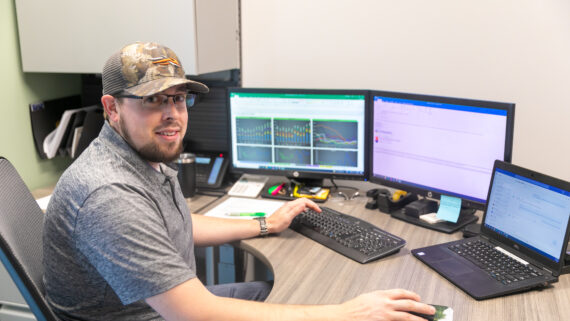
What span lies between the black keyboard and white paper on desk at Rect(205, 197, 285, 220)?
17 cm

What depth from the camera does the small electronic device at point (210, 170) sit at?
218 cm

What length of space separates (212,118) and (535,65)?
135 cm

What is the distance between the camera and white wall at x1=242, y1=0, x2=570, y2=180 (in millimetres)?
1948

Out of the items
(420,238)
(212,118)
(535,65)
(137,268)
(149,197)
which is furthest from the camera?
(212,118)

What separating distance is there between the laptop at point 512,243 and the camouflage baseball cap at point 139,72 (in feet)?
2.90

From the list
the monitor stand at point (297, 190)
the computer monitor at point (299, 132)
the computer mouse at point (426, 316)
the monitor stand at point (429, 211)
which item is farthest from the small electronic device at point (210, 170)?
the computer mouse at point (426, 316)

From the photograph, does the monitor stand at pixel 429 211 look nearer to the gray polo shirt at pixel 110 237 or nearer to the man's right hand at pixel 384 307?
the man's right hand at pixel 384 307

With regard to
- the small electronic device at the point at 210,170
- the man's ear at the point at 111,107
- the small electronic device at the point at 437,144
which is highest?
the man's ear at the point at 111,107

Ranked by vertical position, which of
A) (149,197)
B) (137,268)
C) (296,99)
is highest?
(296,99)

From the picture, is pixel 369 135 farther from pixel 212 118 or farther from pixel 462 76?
pixel 212 118

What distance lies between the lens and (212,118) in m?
2.35

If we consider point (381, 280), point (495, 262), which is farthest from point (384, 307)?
point (495, 262)

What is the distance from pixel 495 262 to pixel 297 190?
0.87 m

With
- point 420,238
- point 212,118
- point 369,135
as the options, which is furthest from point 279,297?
point 212,118
